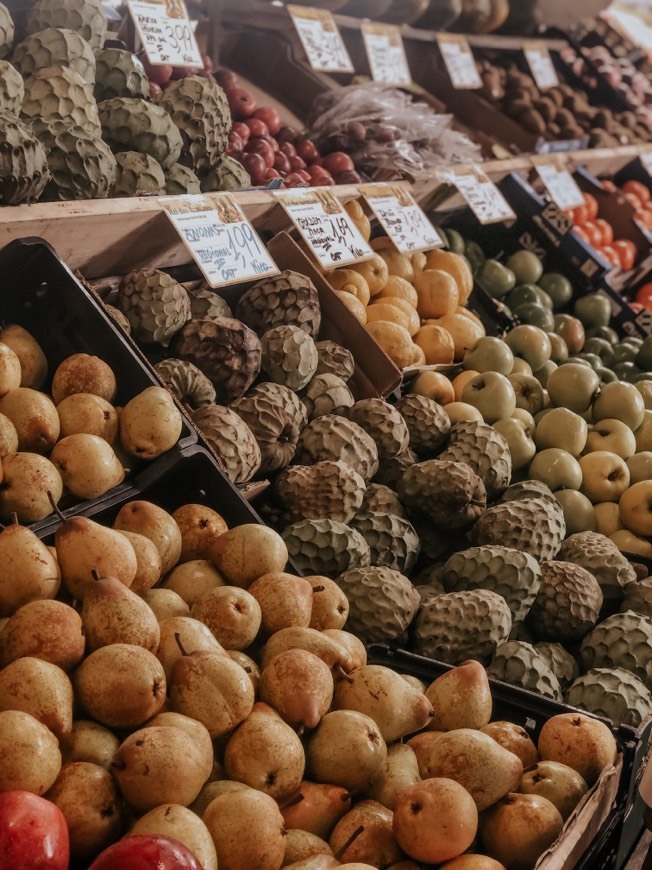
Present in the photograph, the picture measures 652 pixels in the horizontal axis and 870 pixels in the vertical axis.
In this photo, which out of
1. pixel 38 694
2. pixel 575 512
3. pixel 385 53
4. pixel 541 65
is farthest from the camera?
pixel 541 65

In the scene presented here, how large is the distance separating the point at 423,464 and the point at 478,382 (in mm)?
765

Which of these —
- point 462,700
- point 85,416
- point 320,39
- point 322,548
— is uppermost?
point 320,39

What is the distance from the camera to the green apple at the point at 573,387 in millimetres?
3562

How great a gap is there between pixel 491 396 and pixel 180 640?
1.97 m

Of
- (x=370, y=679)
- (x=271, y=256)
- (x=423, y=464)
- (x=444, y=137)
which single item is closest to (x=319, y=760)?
(x=370, y=679)

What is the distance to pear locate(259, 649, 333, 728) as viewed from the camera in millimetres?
1593

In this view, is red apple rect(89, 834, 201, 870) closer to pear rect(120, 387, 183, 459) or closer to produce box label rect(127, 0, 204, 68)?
pear rect(120, 387, 183, 459)

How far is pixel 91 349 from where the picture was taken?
7.20ft

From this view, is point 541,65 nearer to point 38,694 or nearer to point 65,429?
point 65,429

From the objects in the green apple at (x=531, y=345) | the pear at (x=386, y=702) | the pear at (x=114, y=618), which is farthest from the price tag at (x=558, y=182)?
the pear at (x=114, y=618)

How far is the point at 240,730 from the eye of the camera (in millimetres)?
1537

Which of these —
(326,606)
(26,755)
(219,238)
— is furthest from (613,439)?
(26,755)

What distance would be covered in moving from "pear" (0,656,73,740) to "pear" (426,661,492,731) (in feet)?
2.52

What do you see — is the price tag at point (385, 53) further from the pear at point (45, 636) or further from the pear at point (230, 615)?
the pear at point (45, 636)
